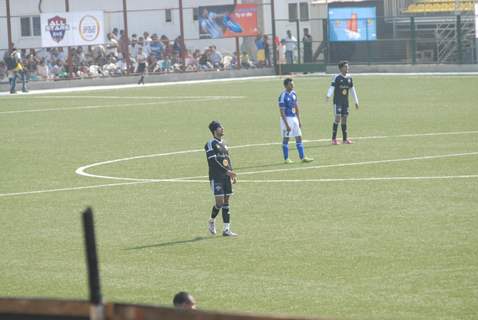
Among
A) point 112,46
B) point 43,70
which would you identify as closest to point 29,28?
point 112,46

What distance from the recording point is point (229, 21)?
66.8m

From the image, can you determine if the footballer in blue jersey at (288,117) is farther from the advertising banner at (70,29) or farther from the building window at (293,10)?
the building window at (293,10)

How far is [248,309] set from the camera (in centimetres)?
1374

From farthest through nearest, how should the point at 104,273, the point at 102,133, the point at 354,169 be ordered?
1. the point at 102,133
2. the point at 354,169
3. the point at 104,273

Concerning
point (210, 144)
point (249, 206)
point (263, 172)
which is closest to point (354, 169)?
→ point (263, 172)

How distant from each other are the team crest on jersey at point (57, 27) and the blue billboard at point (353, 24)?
15.4 meters

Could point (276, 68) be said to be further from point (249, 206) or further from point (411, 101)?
point (249, 206)

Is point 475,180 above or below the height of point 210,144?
below

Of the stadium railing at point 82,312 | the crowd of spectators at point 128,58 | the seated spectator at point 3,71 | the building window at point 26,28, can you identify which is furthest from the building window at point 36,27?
the stadium railing at point 82,312

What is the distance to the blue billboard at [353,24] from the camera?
66250 mm

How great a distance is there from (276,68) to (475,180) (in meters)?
A: 43.4

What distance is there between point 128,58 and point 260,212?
45.3 metres

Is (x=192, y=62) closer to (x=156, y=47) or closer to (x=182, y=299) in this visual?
(x=156, y=47)

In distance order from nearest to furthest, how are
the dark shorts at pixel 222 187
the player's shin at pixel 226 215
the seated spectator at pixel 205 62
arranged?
the dark shorts at pixel 222 187, the player's shin at pixel 226 215, the seated spectator at pixel 205 62
